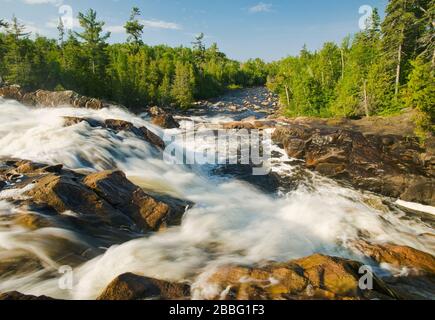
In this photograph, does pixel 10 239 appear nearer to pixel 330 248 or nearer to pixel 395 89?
pixel 330 248

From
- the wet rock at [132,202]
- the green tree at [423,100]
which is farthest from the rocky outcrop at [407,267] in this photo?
the green tree at [423,100]

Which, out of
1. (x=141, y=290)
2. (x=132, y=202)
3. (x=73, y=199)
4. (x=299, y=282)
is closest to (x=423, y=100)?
(x=132, y=202)

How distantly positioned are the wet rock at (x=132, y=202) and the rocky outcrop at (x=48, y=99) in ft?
87.8

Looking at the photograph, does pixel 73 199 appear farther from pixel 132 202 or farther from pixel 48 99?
pixel 48 99

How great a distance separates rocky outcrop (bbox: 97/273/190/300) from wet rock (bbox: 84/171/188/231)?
4872 mm

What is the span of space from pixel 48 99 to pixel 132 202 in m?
29.6

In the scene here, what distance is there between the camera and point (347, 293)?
650cm

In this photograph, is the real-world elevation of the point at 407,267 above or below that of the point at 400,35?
below

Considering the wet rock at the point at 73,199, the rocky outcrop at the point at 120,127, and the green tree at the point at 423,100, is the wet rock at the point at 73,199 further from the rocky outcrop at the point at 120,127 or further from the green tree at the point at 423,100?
the green tree at the point at 423,100

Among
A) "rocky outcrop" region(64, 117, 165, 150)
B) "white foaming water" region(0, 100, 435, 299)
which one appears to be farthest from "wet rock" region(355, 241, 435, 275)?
"rocky outcrop" region(64, 117, 165, 150)

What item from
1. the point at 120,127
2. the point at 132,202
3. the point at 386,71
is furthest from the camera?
the point at 386,71

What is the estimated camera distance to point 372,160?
22562 mm

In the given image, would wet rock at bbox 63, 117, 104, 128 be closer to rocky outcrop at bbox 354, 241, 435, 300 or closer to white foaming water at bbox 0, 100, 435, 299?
white foaming water at bbox 0, 100, 435, 299
